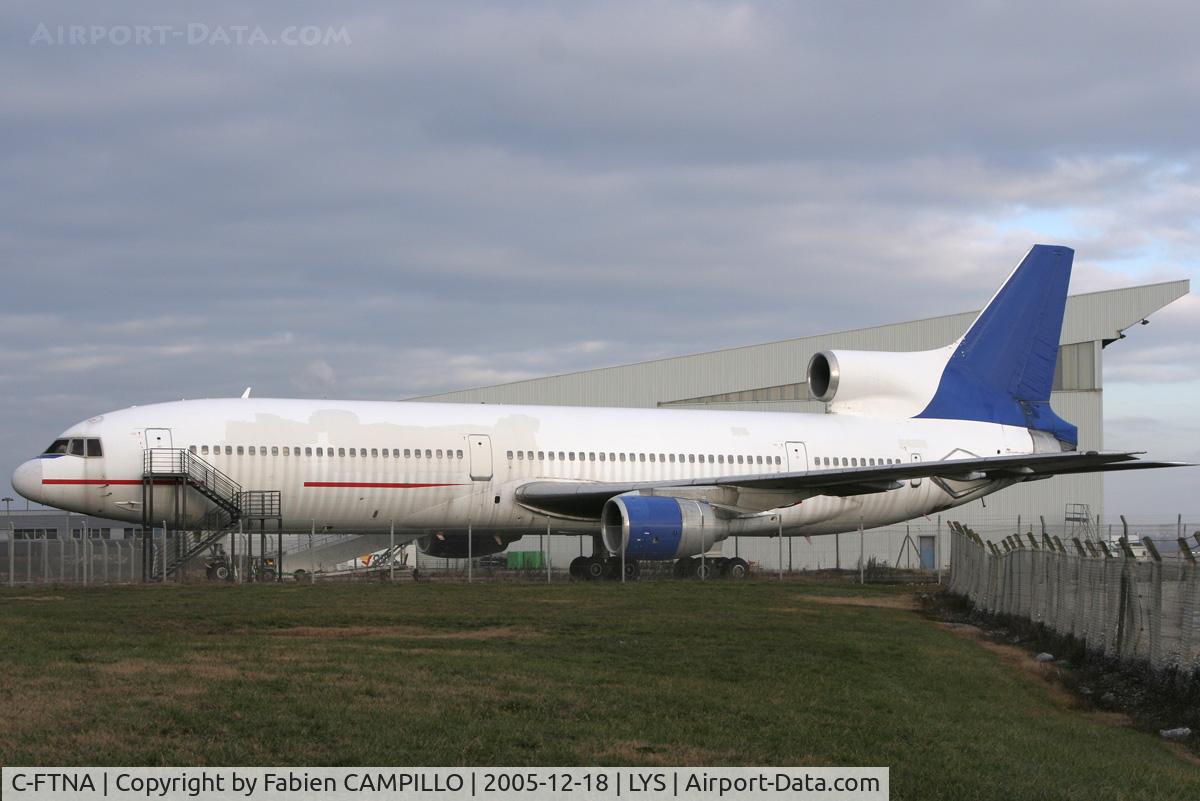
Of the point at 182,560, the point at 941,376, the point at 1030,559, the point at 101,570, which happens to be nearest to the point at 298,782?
the point at 1030,559

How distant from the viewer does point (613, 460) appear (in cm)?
3388

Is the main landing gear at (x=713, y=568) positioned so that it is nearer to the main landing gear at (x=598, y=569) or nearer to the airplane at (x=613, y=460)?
the airplane at (x=613, y=460)

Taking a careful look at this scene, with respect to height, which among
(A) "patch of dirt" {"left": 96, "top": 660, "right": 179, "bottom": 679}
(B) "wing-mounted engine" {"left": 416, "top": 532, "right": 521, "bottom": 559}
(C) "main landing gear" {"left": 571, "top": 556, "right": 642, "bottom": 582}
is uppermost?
(A) "patch of dirt" {"left": 96, "top": 660, "right": 179, "bottom": 679}

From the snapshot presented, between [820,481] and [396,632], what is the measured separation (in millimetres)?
16445

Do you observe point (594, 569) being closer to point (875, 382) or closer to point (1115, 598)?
point (875, 382)

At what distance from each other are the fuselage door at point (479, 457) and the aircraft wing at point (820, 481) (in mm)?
942

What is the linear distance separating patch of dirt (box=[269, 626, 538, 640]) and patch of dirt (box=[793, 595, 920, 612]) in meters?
9.26

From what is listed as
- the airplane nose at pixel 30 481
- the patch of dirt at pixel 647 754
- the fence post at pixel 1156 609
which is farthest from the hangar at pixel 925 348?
the patch of dirt at pixel 647 754

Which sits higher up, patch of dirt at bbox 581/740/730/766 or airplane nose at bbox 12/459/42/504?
airplane nose at bbox 12/459/42/504

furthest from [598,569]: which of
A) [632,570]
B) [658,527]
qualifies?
[658,527]

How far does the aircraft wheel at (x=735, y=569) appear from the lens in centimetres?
3519

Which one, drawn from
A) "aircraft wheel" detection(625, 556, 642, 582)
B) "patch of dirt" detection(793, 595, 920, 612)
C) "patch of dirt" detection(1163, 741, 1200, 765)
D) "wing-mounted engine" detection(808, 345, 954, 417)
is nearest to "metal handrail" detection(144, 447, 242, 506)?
"aircraft wheel" detection(625, 556, 642, 582)

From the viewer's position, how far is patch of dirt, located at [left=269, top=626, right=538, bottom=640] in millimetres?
16500

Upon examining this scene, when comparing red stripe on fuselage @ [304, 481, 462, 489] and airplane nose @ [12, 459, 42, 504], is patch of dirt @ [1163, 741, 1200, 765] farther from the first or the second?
airplane nose @ [12, 459, 42, 504]
